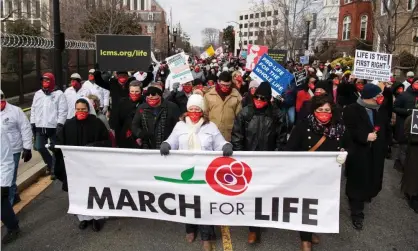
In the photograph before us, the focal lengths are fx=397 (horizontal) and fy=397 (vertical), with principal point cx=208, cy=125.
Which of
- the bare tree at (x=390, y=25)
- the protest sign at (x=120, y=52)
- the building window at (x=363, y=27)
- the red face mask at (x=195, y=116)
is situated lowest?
the red face mask at (x=195, y=116)

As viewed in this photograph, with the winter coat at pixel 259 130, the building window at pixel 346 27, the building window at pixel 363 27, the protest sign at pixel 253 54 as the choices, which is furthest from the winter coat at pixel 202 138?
the building window at pixel 346 27

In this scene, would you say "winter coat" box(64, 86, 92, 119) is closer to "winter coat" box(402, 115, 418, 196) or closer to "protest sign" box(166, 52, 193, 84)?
"protest sign" box(166, 52, 193, 84)

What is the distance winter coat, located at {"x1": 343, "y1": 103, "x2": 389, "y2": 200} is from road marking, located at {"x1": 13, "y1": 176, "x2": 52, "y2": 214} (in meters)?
4.41

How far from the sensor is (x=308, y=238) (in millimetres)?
4277

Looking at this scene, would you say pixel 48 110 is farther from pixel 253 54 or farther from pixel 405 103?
pixel 405 103

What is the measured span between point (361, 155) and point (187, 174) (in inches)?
89.5

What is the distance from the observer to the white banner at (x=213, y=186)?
162 inches

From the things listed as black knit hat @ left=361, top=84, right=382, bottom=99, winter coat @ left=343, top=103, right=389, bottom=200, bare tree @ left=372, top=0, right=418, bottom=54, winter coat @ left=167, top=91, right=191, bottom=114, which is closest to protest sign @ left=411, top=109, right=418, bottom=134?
winter coat @ left=343, top=103, right=389, bottom=200

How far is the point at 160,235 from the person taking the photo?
4.65m

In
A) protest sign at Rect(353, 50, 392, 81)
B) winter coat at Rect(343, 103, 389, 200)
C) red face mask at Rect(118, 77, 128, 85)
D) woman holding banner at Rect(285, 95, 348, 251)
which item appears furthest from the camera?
protest sign at Rect(353, 50, 392, 81)

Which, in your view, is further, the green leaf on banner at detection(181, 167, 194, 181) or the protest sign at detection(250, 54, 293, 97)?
the protest sign at detection(250, 54, 293, 97)

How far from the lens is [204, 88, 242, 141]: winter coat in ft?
19.3

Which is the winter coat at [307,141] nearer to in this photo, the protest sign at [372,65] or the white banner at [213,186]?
the white banner at [213,186]

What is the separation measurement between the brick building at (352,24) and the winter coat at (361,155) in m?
40.5
